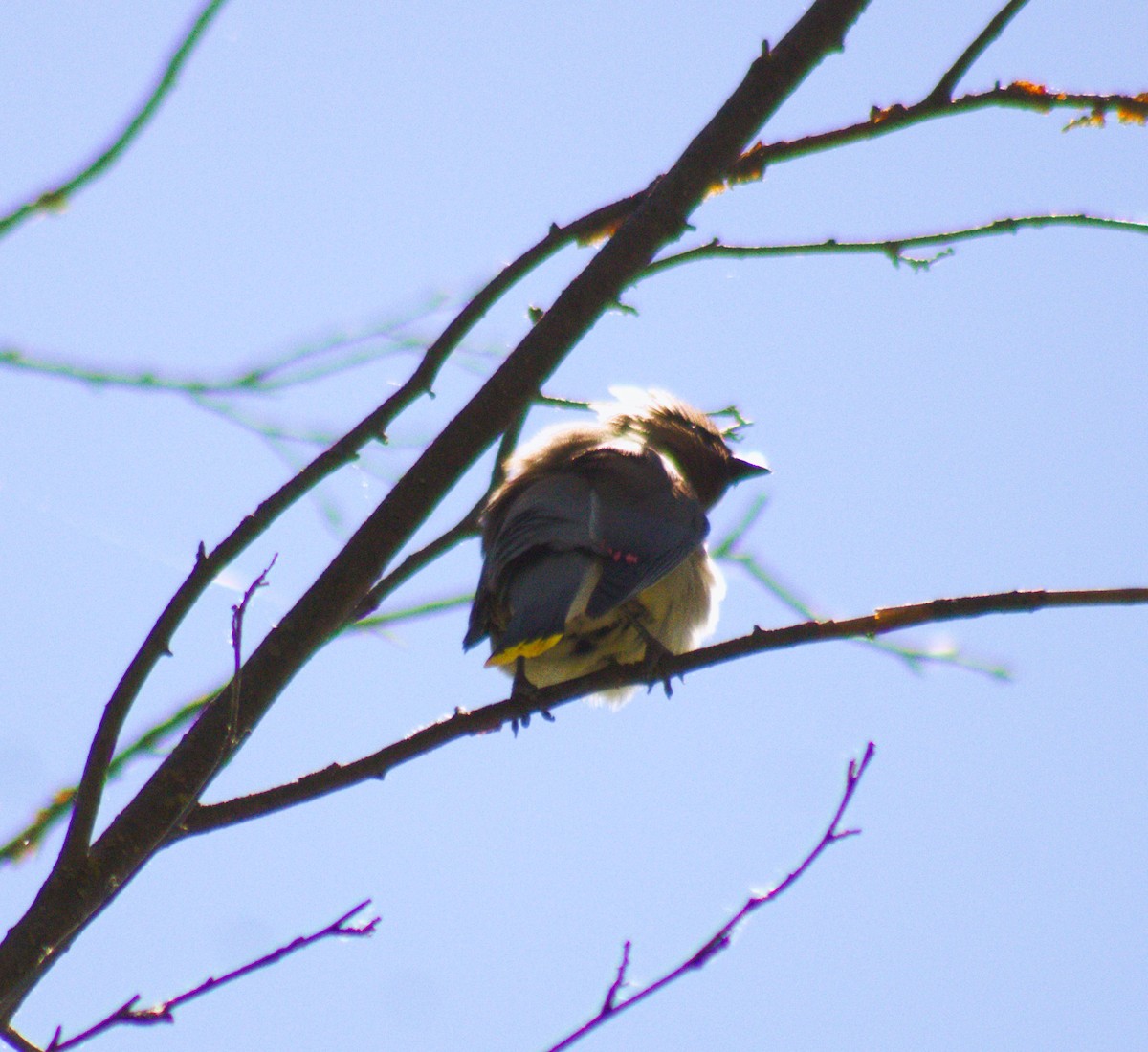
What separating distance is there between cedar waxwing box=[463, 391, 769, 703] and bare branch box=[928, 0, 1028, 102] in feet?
4.59

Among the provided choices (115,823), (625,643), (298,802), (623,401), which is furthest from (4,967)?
(623,401)

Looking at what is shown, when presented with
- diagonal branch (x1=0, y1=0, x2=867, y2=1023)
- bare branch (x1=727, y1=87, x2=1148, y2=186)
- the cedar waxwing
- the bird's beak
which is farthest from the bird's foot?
the bird's beak

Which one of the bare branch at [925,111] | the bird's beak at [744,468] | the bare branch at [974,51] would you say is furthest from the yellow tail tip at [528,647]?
the bird's beak at [744,468]

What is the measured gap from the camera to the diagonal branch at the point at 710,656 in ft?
8.04

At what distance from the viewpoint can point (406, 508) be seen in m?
2.54

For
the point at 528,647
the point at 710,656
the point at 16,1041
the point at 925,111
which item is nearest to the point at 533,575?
the point at 528,647

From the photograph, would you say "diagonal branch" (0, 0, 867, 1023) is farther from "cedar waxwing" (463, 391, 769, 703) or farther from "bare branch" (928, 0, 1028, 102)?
"cedar waxwing" (463, 391, 769, 703)

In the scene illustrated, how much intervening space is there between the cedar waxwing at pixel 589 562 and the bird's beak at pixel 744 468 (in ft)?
1.45

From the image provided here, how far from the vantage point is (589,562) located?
373cm

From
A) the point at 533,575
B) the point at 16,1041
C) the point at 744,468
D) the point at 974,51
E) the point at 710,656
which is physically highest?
the point at 744,468

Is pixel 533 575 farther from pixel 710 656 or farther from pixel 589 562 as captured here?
pixel 710 656

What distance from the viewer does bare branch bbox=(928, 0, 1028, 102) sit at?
281 cm

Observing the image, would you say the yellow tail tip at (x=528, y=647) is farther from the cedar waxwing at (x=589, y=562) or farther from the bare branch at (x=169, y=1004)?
the bare branch at (x=169, y=1004)

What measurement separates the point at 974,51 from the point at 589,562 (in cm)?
151
